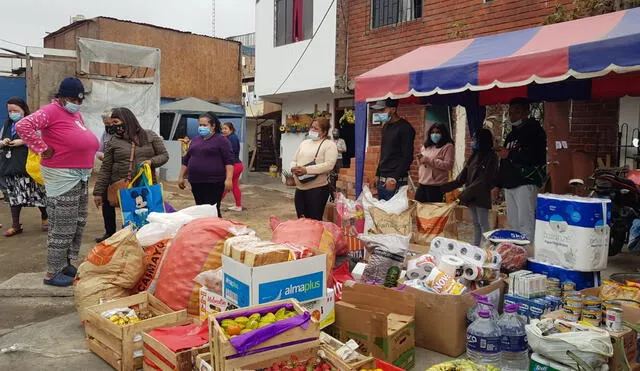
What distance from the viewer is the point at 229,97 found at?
66.9ft

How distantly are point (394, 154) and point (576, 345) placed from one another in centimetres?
331

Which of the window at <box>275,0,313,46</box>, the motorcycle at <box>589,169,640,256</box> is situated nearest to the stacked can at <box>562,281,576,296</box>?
the motorcycle at <box>589,169,640,256</box>

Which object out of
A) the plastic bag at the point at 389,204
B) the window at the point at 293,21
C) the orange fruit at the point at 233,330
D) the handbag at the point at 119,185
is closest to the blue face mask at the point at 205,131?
the handbag at the point at 119,185

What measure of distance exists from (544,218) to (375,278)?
4.56 ft

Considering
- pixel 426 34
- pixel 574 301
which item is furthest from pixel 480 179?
pixel 426 34

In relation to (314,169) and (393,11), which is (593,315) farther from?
(393,11)

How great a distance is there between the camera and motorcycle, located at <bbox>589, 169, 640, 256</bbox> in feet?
17.5

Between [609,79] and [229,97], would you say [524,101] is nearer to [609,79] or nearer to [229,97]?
[609,79]

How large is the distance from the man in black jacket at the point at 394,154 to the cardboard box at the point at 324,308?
8.39ft

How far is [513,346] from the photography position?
313cm

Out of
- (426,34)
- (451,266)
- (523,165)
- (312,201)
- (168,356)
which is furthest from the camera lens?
(426,34)

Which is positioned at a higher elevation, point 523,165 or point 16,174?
point 523,165

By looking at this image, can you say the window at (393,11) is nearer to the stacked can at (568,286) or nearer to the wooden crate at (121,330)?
the stacked can at (568,286)

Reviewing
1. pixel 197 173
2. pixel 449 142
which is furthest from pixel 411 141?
pixel 197 173
